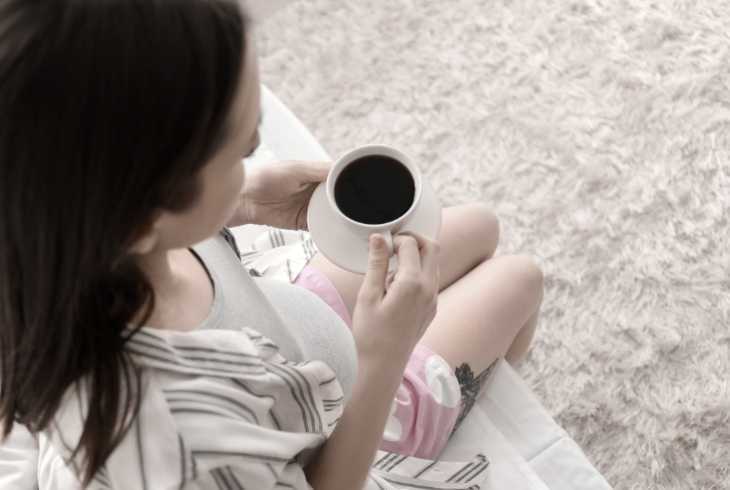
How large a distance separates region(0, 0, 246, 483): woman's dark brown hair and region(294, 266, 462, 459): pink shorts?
366 millimetres

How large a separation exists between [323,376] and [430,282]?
0.11m

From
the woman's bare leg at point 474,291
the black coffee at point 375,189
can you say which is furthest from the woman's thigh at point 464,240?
the black coffee at point 375,189

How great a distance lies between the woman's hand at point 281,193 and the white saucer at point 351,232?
0.08 m

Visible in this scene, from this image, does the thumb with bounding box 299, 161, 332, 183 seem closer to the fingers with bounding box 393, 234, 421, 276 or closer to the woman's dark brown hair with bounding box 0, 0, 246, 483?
the fingers with bounding box 393, 234, 421, 276

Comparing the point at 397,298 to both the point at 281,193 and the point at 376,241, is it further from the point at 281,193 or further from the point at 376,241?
the point at 281,193

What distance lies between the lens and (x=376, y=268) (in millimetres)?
667

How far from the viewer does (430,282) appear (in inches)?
27.0

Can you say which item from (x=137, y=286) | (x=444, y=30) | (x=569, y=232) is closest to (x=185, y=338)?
(x=137, y=286)

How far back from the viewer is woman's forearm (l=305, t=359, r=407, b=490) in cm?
69

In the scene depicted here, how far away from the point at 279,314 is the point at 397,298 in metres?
0.11

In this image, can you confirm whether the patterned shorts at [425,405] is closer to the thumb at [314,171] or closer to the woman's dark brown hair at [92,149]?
the thumb at [314,171]

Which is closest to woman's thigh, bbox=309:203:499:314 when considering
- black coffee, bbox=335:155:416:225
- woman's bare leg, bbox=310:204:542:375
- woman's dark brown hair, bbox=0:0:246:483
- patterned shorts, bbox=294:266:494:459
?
woman's bare leg, bbox=310:204:542:375

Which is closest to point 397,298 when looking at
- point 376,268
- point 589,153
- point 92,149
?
point 376,268

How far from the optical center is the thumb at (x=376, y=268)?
65 centimetres
